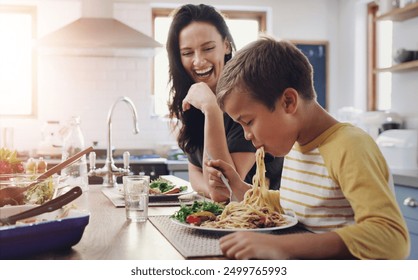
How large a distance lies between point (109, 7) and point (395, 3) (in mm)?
1740

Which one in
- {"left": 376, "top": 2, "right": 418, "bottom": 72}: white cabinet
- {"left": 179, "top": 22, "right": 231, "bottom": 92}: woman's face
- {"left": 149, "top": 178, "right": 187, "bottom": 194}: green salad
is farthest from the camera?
{"left": 376, "top": 2, "right": 418, "bottom": 72}: white cabinet

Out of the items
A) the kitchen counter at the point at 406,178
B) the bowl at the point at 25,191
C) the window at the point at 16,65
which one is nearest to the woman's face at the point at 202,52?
the bowl at the point at 25,191

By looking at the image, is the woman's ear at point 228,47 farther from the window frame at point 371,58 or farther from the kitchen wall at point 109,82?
the window frame at point 371,58

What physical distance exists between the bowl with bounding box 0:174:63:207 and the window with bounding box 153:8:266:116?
9.91 ft

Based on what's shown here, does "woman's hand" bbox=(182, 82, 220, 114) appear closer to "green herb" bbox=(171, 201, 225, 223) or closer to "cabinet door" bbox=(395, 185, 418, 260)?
"green herb" bbox=(171, 201, 225, 223)

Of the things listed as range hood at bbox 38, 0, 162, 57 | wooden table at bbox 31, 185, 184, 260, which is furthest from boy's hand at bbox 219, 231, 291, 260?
range hood at bbox 38, 0, 162, 57

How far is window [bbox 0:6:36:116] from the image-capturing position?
3.93 meters

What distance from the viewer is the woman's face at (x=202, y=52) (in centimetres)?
165

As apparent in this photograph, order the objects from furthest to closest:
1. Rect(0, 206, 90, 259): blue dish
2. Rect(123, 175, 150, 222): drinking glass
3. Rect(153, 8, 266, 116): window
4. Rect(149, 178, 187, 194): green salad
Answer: Rect(153, 8, 266, 116): window
Rect(149, 178, 187, 194): green salad
Rect(123, 175, 150, 222): drinking glass
Rect(0, 206, 90, 259): blue dish

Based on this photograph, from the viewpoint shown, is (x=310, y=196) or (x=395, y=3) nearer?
(x=310, y=196)

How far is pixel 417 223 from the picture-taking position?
2227 mm
